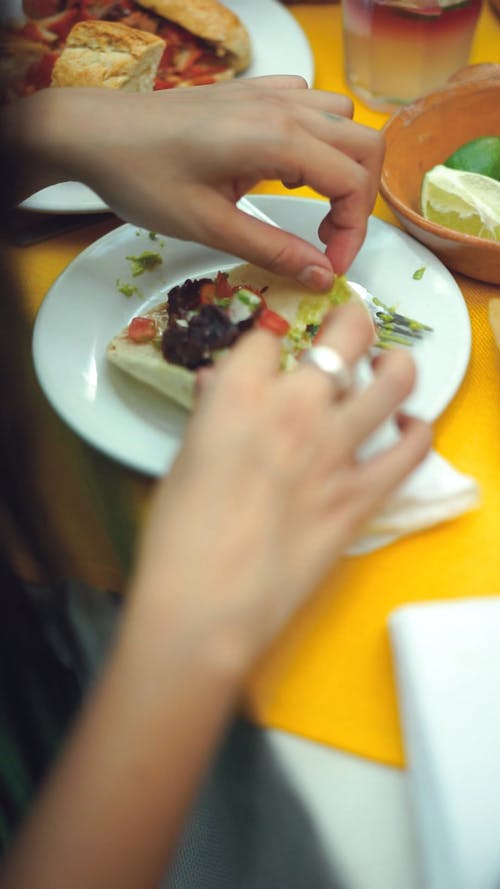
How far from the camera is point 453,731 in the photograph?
2.02ft

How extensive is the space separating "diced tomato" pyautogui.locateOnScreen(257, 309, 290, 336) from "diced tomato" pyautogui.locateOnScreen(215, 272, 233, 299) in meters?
0.05

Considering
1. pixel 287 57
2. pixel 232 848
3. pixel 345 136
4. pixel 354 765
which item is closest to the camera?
pixel 354 765

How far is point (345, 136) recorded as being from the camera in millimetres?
885

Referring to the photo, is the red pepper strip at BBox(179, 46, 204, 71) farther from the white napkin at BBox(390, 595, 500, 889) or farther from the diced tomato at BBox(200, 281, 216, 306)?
the white napkin at BBox(390, 595, 500, 889)

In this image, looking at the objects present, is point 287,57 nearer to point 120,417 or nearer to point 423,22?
point 423,22

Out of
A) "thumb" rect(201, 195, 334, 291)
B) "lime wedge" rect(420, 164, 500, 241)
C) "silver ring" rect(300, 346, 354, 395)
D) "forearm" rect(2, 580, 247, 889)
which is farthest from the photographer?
"lime wedge" rect(420, 164, 500, 241)

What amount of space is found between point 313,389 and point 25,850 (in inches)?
13.7

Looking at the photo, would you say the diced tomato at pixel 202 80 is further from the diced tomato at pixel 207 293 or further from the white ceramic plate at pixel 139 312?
the diced tomato at pixel 207 293

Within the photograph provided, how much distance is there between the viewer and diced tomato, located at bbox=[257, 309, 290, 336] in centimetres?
91

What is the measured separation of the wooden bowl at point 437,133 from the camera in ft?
3.27

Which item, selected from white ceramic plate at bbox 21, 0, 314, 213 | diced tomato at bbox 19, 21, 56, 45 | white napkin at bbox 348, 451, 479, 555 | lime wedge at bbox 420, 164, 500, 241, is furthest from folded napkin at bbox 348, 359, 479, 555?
diced tomato at bbox 19, 21, 56, 45

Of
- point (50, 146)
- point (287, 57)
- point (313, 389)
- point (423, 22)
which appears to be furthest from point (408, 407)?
point (287, 57)

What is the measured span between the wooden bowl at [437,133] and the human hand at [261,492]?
1.33 feet

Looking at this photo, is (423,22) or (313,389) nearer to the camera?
(313,389)
